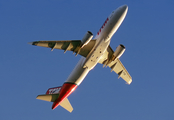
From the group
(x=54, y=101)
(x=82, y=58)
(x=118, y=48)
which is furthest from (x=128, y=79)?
(x=54, y=101)

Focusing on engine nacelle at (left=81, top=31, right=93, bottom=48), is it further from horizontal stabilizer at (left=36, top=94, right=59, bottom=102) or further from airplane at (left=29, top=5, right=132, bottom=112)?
horizontal stabilizer at (left=36, top=94, right=59, bottom=102)

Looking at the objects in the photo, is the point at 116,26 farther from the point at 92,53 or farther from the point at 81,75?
the point at 81,75

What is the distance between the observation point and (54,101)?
165ft

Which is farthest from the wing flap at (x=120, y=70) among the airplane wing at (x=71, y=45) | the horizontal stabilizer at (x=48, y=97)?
the horizontal stabilizer at (x=48, y=97)

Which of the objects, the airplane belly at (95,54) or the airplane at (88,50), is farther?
the airplane belly at (95,54)

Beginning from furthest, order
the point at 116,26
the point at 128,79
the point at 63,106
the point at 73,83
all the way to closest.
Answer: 1. the point at 128,79
2. the point at 63,106
3. the point at 73,83
4. the point at 116,26

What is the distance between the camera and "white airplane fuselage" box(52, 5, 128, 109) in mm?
45219

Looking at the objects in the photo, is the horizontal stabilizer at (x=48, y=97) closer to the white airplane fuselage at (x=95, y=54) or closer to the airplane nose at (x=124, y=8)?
the white airplane fuselage at (x=95, y=54)

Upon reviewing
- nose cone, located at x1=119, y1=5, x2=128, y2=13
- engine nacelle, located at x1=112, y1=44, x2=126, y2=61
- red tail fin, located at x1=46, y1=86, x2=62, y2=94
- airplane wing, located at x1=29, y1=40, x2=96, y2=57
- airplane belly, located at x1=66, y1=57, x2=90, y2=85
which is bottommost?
red tail fin, located at x1=46, y1=86, x2=62, y2=94

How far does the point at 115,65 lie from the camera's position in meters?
54.4

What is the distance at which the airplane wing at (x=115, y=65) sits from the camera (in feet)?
168

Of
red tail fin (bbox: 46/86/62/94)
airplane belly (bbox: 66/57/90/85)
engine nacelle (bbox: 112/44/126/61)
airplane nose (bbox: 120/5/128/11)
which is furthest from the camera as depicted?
red tail fin (bbox: 46/86/62/94)

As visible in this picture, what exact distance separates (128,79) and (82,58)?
13.7 m

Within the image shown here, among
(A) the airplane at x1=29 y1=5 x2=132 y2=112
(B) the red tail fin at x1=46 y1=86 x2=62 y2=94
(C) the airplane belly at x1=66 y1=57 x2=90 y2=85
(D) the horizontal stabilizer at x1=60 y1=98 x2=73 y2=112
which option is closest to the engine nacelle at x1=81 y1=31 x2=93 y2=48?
(A) the airplane at x1=29 y1=5 x2=132 y2=112
